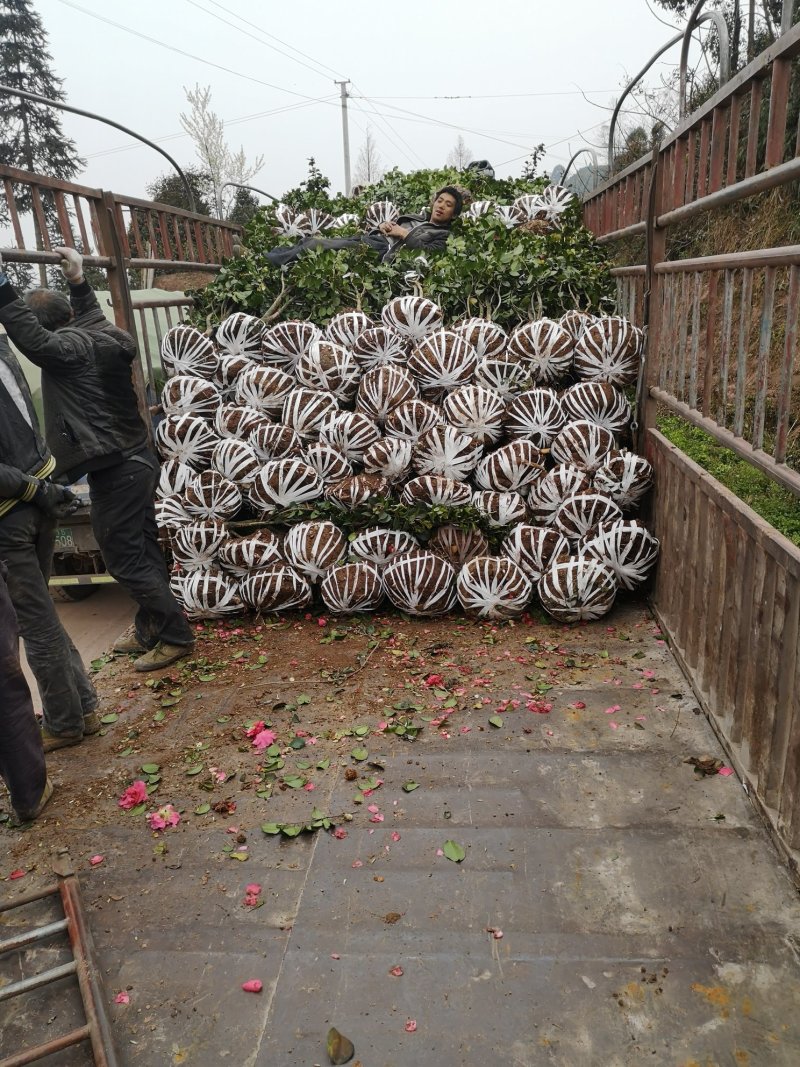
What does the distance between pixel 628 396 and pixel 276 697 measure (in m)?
3.94

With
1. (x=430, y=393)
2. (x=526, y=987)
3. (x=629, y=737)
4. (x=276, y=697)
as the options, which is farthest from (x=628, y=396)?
(x=526, y=987)

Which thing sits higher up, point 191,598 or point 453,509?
point 453,509

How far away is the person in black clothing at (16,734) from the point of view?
356 cm

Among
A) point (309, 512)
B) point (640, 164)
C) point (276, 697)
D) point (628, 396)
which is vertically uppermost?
point (640, 164)

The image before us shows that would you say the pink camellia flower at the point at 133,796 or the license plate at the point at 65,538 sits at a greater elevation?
the license plate at the point at 65,538

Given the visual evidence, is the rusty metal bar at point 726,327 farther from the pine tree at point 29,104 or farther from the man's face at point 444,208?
the pine tree at point 29,104

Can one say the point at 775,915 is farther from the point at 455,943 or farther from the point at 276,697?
the point at 276,697

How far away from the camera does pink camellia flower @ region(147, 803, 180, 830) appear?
352 centimetres

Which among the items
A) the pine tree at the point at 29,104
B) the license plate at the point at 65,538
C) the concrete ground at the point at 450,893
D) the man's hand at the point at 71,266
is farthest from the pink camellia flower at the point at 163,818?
the pine tree at the point at 29,104

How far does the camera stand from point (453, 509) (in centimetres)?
558

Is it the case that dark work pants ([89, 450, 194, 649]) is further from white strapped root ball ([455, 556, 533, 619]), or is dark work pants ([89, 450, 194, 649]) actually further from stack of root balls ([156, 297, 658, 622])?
white strapped root ball ([455, 556, 533, 619])

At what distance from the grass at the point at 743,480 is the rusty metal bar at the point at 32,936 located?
12.6 ft

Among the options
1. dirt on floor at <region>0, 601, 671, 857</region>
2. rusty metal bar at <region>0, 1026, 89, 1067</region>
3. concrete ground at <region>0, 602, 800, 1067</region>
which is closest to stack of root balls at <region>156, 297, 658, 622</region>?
dirt on floor at <region>0, 601, 671, 857</region>

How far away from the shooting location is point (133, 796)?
375 cm
